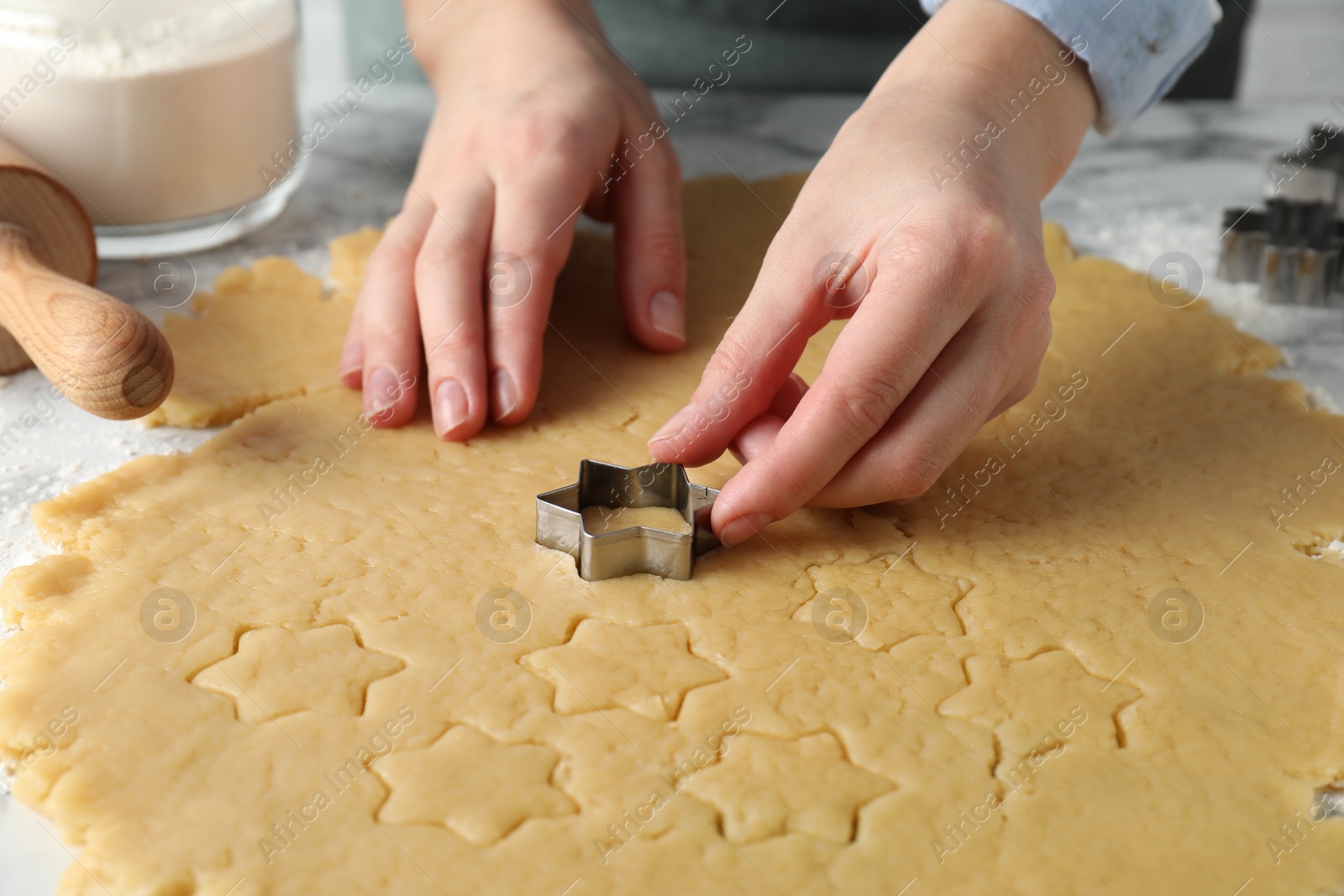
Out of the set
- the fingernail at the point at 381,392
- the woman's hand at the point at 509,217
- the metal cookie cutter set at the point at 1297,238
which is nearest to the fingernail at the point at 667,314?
the woman's hand at the point at 509,217

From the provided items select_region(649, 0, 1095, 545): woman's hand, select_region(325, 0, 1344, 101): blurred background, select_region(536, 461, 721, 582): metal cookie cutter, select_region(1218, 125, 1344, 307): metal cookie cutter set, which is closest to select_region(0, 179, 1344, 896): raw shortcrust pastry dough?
select_region(536, 461, 721, 582): metal cookie cutter

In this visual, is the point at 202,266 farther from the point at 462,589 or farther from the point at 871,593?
the point at 871,593

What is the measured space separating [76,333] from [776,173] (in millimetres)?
1398

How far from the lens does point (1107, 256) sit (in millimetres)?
1899

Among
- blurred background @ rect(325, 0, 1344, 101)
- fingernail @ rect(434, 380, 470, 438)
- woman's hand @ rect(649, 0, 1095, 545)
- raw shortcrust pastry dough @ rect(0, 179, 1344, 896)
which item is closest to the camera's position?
raw shortcrust pastry dough @ rect(0, 179, 1344, 896)

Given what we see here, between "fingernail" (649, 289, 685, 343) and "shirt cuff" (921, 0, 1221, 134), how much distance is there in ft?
1.78

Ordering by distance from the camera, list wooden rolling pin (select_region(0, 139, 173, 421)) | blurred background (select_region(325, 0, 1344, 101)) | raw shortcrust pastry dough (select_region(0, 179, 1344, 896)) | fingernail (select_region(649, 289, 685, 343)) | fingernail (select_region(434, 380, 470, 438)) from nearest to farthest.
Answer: raw shortcrust pastry dough (select_region(0, 179, 1344, 896))
wooden rolling pin (select_region(0, 139, 173, 421))
fingernail (select_region(434, 380, 470, 438))
fingernail (select_region(649, 289, 685, 343))
blurred background (select_region(325, 0, 1344, 101))

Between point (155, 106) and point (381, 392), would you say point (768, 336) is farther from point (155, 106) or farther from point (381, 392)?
point (155, 106)

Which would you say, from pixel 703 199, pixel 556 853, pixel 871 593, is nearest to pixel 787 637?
pixel 871 593

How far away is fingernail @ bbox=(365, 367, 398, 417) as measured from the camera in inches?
54.9

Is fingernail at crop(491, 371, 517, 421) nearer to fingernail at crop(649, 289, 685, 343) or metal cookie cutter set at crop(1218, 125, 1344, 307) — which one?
fingernail at crop(649, 289, 685, 343)

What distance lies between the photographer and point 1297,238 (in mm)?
1799

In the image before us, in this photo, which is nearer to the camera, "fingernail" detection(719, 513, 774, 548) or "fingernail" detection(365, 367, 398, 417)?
"fingernail" detection(719, 513, 774, 548)

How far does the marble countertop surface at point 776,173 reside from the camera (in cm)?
141
